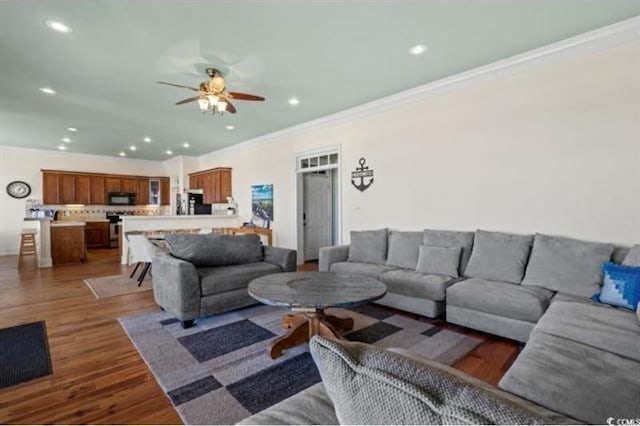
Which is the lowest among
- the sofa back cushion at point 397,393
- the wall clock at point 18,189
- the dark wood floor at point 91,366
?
the dark wood floor at point 91,366

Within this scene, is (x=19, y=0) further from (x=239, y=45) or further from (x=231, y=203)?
(x=231, y=203)

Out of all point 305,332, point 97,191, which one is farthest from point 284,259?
point 97,191

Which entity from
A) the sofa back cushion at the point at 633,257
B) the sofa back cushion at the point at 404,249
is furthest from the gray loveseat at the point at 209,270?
the sofa back cushion at the point at 633,257

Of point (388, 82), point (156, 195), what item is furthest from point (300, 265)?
point (156, 195)

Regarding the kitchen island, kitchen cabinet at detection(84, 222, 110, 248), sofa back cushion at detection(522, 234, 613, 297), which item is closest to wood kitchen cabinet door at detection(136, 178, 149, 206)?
kitchen cabinet at detection(84, 222, 110, 248)

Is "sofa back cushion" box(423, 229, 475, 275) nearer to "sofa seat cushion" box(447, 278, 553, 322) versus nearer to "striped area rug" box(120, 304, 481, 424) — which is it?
"sofa seat cushion" box(447, 278, 553, 322)

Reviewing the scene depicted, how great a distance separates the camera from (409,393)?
0.54 m

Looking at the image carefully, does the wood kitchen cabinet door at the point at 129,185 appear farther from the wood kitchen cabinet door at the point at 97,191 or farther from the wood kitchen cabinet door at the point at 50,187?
the wood kitchen cabinet door at the point at 50,187

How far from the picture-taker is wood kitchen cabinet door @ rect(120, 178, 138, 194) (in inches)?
386

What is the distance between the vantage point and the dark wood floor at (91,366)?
1836mm

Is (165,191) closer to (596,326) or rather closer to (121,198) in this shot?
(121,198)

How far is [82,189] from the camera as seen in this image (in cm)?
902

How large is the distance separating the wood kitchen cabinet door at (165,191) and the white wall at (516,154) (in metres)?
7.43

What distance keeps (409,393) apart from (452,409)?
0.07 m
